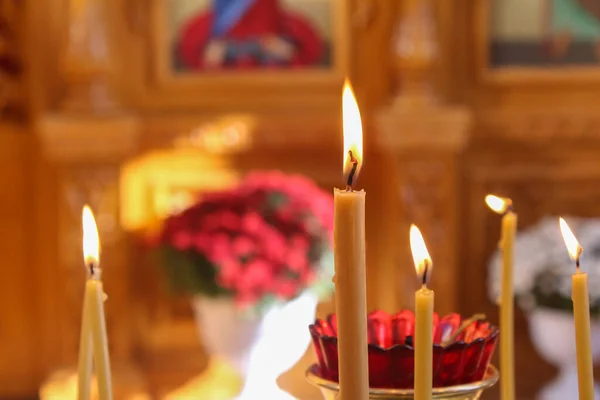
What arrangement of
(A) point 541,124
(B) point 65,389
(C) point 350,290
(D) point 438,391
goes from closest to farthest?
(C) point 350,290 → (D) point 438,391 → (B) point 65,389 → (A) point 541,124

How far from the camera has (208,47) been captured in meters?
2.02

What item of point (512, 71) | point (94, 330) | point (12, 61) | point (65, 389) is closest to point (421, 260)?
point (94, 330)

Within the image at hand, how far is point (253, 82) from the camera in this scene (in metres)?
2.02

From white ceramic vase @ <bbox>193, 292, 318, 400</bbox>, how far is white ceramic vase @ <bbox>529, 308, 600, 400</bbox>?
0.45 m

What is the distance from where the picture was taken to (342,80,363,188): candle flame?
40 centimetres

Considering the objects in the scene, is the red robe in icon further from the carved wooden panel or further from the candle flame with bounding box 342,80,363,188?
the candle flame with bounding box 342,80,363,188

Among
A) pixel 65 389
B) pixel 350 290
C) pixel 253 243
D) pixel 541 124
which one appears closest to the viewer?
pixel 350 290

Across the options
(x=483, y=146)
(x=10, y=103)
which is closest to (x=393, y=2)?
(x=483, y=146)

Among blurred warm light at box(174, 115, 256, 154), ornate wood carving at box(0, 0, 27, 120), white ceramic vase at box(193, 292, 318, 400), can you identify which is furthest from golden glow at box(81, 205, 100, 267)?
ornate wood carving at box(0, 0, 27, 120)

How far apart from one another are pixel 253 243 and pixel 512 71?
753mm

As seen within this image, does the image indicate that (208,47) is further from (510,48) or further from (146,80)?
(510,48)

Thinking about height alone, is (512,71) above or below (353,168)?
below

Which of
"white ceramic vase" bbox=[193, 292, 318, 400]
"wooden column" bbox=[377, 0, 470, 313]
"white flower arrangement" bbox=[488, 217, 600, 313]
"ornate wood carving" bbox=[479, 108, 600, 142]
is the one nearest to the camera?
"white ceramic vase" bbox=[193, 292, 318, 400]

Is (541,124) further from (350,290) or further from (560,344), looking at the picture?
(350,290)
